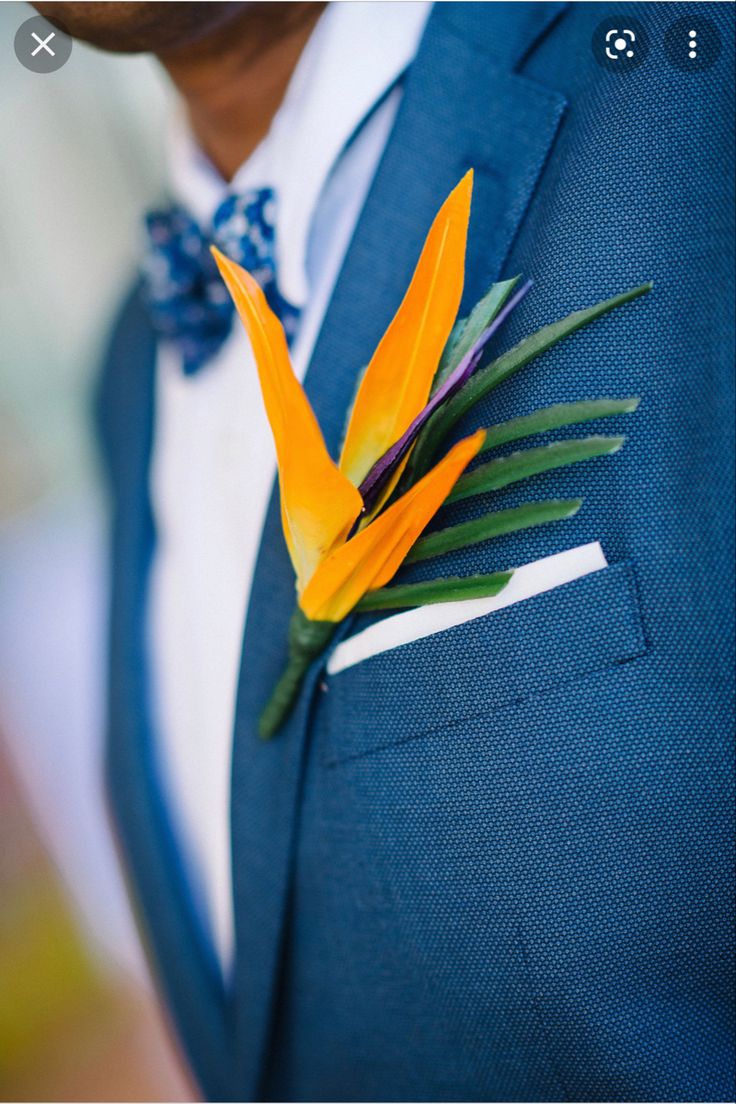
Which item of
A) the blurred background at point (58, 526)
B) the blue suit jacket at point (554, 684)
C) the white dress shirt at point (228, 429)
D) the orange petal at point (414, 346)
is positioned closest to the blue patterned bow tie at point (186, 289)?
the white dress shirt at point (228, 429)

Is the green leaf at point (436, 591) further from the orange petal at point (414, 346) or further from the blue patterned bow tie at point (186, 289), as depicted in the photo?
the blue patterned bow tie at point (186, 289)

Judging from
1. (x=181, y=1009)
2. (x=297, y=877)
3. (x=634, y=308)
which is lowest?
(x=181, y=1009)

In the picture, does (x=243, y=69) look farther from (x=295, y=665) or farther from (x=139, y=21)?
(x=295, y=665)

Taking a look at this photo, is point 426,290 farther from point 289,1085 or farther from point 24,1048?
point 24,1048

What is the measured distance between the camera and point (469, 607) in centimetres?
64

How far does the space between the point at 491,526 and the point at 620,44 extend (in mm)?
376

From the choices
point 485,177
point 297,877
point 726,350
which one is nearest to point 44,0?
point 485,177

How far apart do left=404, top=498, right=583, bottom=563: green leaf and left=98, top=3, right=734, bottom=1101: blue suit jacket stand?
3 cm

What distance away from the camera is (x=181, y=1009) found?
1.12m

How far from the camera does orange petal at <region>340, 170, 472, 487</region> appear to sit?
54 centimetres

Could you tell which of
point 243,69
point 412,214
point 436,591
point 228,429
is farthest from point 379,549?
point 243,69

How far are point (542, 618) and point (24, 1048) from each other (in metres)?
2.02

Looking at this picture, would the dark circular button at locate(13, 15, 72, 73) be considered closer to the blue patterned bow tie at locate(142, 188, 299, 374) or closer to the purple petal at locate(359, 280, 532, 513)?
the blue patterned bow tie at locate(142, 188, 299, 374)

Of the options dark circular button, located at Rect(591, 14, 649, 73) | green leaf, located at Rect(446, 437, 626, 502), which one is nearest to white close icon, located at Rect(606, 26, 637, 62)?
dark circular button, located at Rect(591, 14, 649, 73)
